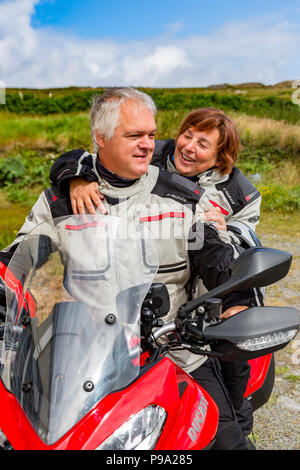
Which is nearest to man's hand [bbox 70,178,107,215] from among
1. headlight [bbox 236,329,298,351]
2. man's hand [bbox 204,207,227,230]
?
man's hand [bbox 204,207,227,230]

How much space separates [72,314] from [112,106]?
1.04 meters

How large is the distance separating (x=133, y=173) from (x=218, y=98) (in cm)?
2011

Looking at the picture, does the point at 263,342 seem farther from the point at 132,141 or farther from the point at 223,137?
the point at 223,137

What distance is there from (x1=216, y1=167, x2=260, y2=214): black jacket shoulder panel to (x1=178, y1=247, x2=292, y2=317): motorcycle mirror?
215 cm

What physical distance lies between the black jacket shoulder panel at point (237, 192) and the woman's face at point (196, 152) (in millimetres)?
184

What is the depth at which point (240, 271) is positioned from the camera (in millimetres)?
1372

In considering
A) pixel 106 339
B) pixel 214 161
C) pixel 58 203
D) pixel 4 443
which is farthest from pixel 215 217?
pixel 214 161

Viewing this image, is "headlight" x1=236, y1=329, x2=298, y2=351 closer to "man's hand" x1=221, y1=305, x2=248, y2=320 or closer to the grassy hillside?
"man's hand" x1=221, y1=305, x2=248, y2=320

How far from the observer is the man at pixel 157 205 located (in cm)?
191

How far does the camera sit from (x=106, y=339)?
1347 millimetres

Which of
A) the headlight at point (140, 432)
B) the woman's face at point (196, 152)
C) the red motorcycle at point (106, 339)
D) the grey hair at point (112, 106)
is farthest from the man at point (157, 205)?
the woman's face at point (196, 152)

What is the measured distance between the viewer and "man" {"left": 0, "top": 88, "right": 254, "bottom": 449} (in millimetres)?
1913

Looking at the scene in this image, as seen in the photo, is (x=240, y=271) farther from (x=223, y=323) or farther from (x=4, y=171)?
(x=4, y=171)
